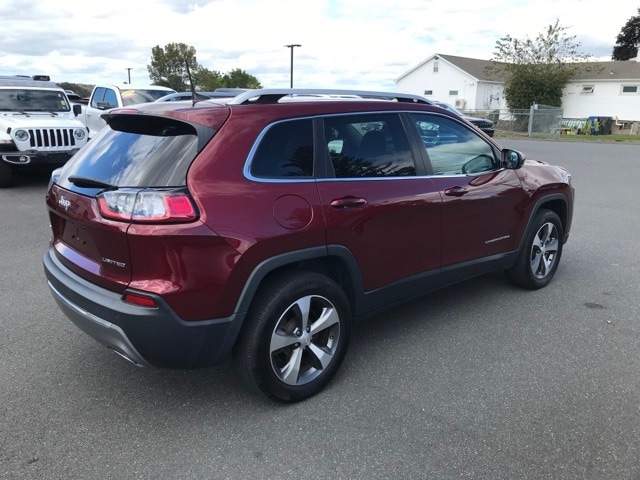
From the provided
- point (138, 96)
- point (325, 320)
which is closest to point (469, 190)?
point (325, 320)

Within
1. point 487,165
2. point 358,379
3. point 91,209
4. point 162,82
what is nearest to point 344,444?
point 358,379

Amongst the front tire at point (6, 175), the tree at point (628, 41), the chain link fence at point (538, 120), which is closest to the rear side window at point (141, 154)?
the front tire at point (6, 175)

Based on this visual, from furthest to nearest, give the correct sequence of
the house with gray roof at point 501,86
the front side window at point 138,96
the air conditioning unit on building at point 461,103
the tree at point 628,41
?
the tree at point 628,41
the air conditioning unit on building at point 461,103
the house with gray roof at point 501,86
the front side window at point 138,96

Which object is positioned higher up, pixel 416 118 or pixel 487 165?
pixel 416 118

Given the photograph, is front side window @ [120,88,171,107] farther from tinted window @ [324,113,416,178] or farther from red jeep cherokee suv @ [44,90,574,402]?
tinted window @ [324,113,416,178]

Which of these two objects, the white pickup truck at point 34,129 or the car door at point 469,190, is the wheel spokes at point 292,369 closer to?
the car door at point 469,190

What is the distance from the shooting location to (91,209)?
9.52 feet

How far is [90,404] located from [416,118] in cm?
290

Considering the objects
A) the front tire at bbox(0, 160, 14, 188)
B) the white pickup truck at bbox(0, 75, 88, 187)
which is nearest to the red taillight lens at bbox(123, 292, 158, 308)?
the white pickup truck at bbox(0, 75, 88, 187)

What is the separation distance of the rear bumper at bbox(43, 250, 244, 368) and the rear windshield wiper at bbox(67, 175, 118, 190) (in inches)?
21.4

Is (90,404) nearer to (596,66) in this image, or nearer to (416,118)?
(416,118)

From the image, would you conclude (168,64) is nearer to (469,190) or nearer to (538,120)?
(538,120)

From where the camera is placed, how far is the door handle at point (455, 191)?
396cm

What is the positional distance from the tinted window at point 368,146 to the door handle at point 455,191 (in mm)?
344
